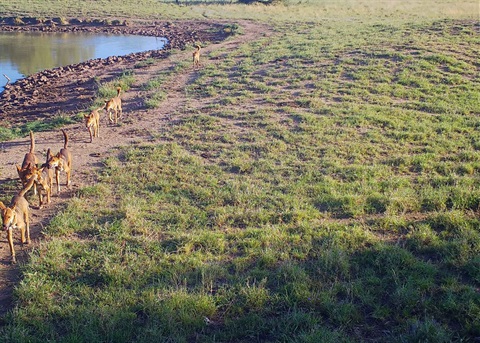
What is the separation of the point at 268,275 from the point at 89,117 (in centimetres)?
598

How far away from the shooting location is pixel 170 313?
439cm

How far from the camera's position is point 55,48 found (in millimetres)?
25031

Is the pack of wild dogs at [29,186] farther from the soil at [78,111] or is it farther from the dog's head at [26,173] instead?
the soil at [78,111]

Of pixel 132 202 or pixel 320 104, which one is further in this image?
pixel 320 104

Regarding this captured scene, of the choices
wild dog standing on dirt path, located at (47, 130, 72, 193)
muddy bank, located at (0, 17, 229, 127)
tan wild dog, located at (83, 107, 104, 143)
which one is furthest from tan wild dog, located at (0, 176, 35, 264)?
muddy bank, located at (0, 17, 229, 127)

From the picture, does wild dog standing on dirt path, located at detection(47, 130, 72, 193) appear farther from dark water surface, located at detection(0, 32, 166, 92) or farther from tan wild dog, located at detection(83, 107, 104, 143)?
dark water surface, located at detection(0, 32, 166, 92)

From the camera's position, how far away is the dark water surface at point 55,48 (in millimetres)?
20625

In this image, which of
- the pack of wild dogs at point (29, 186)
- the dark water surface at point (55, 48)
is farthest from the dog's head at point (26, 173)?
the dark water surface at point (55, 48)

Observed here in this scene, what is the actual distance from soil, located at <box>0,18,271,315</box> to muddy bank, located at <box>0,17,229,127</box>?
0.09ft

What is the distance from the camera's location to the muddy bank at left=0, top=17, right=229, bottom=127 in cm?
1340

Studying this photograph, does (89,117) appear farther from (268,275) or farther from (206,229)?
(268,275)

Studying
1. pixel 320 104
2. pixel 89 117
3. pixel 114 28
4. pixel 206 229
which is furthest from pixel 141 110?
pixel 114 28

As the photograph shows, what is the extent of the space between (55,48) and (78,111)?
14.8 metres

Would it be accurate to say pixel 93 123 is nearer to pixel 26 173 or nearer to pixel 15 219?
pixel 26 173
